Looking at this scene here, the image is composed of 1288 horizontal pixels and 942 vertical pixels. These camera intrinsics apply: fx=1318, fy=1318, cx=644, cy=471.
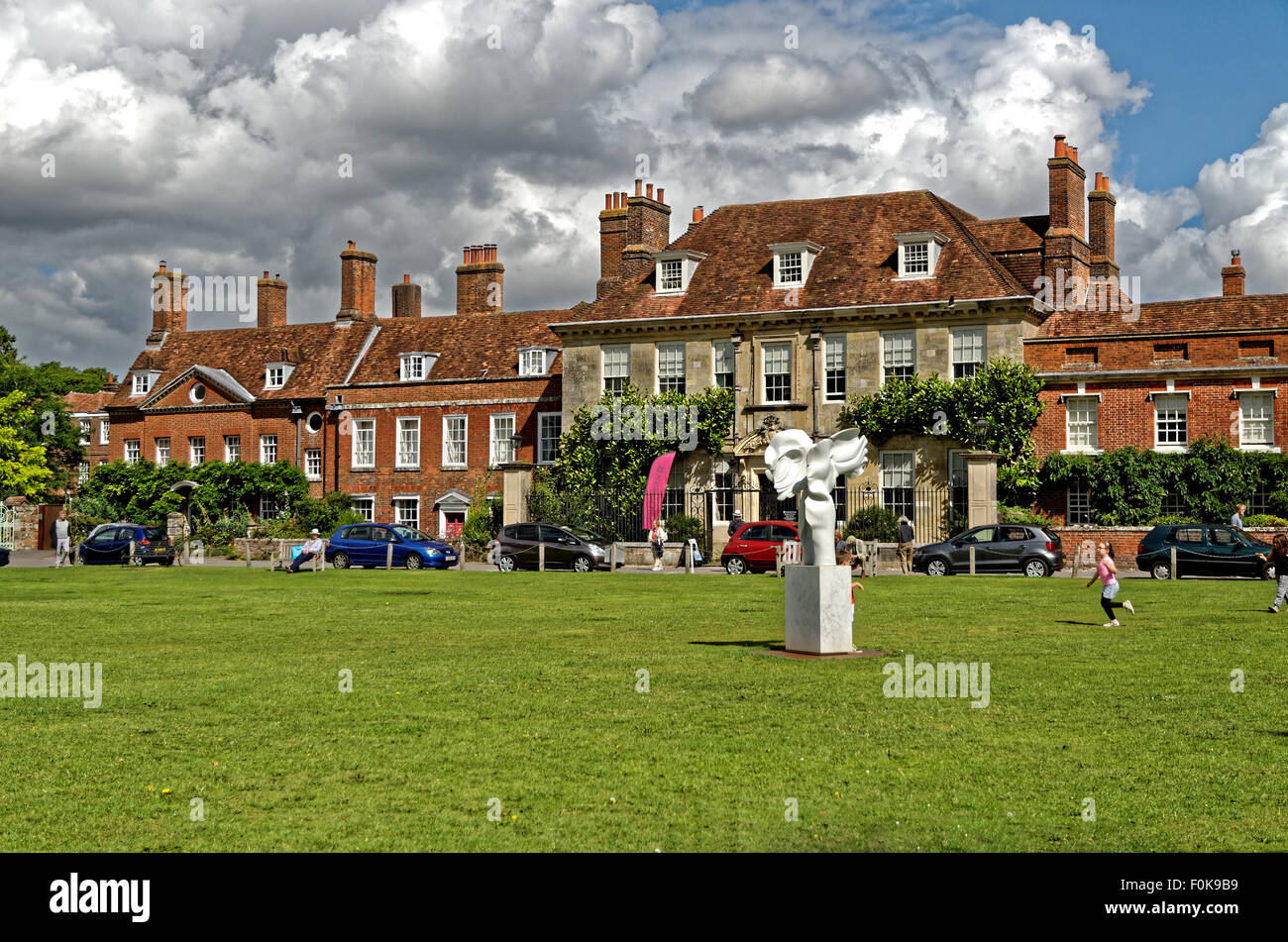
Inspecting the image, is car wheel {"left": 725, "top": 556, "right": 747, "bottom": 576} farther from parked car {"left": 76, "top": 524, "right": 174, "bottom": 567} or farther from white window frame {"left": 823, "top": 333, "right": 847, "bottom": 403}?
parked car {"left": 76, "top": 524, "right": 174, "bottom": 567}

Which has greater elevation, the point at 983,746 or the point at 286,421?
the point at 286,421

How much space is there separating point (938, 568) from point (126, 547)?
26801 mm

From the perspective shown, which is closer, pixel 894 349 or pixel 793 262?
pixel 894 349

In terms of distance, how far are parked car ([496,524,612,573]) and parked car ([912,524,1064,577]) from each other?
31.5 feet

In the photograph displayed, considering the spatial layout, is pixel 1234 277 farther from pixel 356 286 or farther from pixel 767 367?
pixel 356 286

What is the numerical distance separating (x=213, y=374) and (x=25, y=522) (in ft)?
34.6

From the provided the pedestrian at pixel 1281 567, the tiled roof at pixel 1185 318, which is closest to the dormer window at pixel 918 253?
the tiled roof at pixel 1185 318

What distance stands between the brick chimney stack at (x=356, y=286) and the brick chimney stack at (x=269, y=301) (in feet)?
14.4

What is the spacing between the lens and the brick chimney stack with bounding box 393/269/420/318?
197ft

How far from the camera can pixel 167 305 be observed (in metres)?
64.0

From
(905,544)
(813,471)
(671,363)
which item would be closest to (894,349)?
(671,363)
